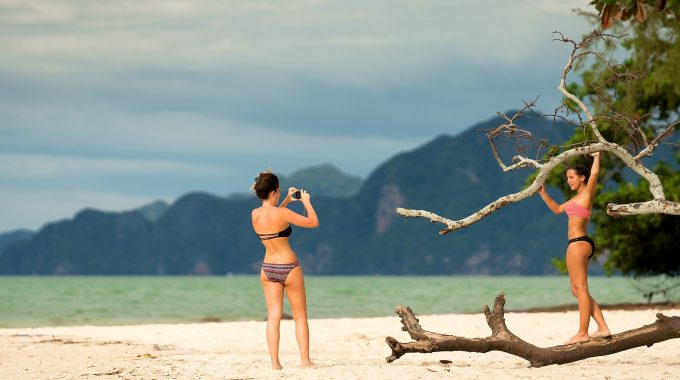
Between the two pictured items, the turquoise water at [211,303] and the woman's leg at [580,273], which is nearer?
the woman's leg at [580,273]

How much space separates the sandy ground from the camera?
1021cm

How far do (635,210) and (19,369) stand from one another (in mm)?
7880

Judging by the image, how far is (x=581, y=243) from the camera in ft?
36.4

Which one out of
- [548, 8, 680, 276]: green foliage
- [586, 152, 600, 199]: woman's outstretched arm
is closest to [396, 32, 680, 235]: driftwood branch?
[586, 152, 600, 199]: woman's outstretched arm

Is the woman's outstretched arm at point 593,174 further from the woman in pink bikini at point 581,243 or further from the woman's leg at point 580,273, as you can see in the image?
the woman's leg at point 580,273

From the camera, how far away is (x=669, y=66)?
24.4m

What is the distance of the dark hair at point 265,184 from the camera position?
10023mm

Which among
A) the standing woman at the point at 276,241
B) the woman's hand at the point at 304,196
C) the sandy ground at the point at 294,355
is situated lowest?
the sandy ground at the point at 294,355

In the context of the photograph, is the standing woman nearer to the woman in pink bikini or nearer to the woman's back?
the woman's back

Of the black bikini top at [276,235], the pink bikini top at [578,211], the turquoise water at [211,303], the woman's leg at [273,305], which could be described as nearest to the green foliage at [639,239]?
the turquoise water at [211,303]

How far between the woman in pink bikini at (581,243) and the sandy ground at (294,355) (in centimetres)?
55

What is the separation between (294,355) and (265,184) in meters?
4.32

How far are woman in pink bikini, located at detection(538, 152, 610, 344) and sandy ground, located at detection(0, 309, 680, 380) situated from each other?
547 mm

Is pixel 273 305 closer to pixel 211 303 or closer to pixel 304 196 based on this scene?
pixel 304 196
